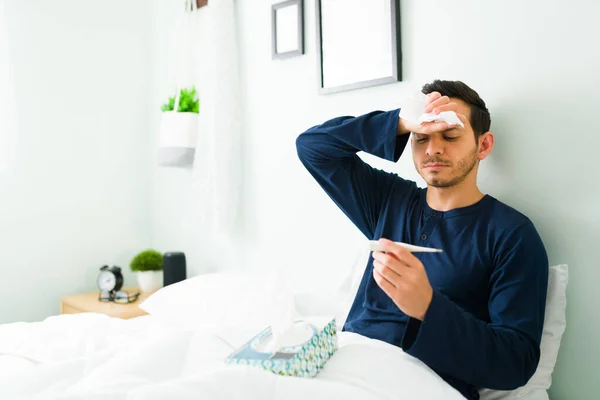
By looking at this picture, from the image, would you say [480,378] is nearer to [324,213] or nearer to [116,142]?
[324,213]

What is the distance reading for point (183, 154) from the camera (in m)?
2.27

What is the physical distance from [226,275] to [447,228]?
91 centimetres

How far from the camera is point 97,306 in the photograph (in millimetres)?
2236

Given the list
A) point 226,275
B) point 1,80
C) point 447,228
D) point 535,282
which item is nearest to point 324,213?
point 226,275

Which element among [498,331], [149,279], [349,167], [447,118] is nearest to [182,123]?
[149,279]

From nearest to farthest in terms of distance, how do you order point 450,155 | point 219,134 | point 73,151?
point 450,155 → point 219,134 → point 73,151

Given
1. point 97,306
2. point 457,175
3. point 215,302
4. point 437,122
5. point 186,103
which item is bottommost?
point 97,306

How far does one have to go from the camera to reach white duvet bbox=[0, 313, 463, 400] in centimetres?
90

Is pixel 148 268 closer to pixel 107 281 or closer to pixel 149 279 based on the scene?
pixel 149 279

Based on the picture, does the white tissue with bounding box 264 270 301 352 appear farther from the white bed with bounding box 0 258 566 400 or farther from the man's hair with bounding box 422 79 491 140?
the man's hair with bounding box 422 79 491 140

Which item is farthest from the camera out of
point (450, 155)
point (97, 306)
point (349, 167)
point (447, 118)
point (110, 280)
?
point (110, 280)

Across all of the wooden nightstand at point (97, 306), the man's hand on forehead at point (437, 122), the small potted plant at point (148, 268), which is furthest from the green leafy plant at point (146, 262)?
the man's hand on forehead at point (437, 122)

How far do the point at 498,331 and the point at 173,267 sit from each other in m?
1.52

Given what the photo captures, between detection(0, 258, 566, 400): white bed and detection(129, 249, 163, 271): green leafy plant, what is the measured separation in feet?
2.83
